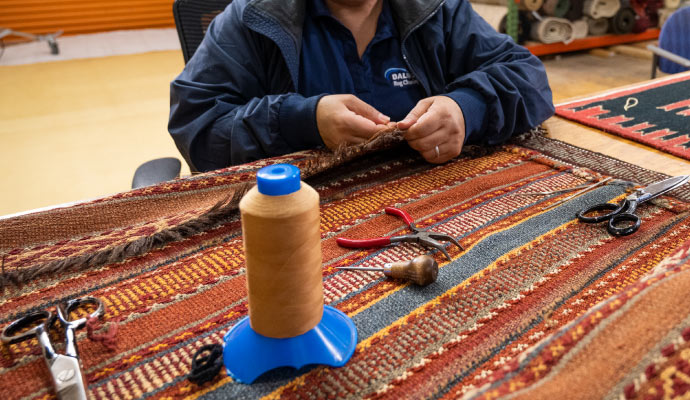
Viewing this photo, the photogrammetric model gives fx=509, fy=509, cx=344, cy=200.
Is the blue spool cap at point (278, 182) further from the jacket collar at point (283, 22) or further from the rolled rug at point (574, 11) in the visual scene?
the rolled rug at point (574, 11)

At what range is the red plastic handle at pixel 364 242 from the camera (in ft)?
2.59

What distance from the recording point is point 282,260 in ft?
1.54

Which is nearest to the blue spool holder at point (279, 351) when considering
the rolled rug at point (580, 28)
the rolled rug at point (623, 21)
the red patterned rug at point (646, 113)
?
the red patterned rug at point (646, 113)

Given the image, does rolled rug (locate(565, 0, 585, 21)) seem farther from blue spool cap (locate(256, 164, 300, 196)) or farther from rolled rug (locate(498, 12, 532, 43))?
blue spool cap (locate(256, 164, 300, 196))

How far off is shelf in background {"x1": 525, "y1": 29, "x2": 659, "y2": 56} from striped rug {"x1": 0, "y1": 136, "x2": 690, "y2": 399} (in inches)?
139

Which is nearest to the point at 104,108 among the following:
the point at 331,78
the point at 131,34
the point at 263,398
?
the point at 131,34

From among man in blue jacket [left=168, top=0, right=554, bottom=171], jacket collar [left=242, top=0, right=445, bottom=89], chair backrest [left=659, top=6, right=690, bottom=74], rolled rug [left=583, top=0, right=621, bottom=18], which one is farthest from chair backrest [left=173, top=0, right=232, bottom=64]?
rolled rug [left=583, top=0, right=621, bottom=18]

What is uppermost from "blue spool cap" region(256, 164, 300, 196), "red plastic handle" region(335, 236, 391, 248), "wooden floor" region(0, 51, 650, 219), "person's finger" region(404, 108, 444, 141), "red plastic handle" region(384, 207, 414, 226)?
"blue spool cap" region(256, 164, 300, 196)

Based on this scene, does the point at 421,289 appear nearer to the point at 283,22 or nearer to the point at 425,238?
the point at 425,238

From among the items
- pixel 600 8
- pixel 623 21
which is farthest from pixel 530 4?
pixel 623 21

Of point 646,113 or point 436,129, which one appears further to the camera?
point 646,113

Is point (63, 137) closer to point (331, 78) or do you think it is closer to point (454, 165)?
point (331, 78)

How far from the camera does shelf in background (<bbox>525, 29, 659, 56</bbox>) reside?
14.0 feet

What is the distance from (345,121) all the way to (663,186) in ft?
1.93
